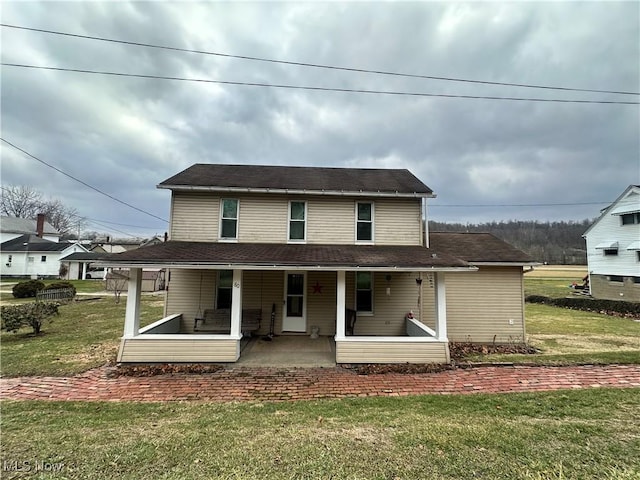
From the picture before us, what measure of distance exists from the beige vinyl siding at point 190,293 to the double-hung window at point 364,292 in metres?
5.15

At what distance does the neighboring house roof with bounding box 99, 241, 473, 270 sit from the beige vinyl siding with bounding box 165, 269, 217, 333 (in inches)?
46.5

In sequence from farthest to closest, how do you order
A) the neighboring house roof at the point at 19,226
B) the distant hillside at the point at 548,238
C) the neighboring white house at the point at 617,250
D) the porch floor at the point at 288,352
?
the distant hillside at the point at 548,238
the neighboring house roof at the point at 19,226
the neighboring white house at the point at 617,250
the porch floor at the point at 288,352

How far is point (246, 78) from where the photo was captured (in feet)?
32.2

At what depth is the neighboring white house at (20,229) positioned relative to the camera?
46.3 m

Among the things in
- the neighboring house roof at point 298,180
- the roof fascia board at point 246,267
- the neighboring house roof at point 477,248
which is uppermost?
the neighboring house roof at point 298,180

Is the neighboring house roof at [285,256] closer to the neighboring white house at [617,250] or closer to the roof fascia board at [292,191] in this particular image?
the roof fascia board at [292,191]

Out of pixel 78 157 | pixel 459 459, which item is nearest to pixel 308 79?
pixel 459 459

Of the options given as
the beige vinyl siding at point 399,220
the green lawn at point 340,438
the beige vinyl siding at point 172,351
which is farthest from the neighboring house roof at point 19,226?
the green lawn at point 340,438

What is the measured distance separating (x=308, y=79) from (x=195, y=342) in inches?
362

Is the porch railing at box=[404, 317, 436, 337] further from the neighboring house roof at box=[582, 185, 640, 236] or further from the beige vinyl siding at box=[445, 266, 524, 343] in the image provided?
the neighboring house roof at box=[582, 185, 640, 236]

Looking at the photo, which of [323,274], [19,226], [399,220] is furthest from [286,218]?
[19,226]

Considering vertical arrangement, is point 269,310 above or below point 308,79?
below

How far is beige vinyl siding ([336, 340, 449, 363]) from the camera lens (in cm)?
735

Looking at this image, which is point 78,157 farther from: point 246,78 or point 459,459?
point 459,459
